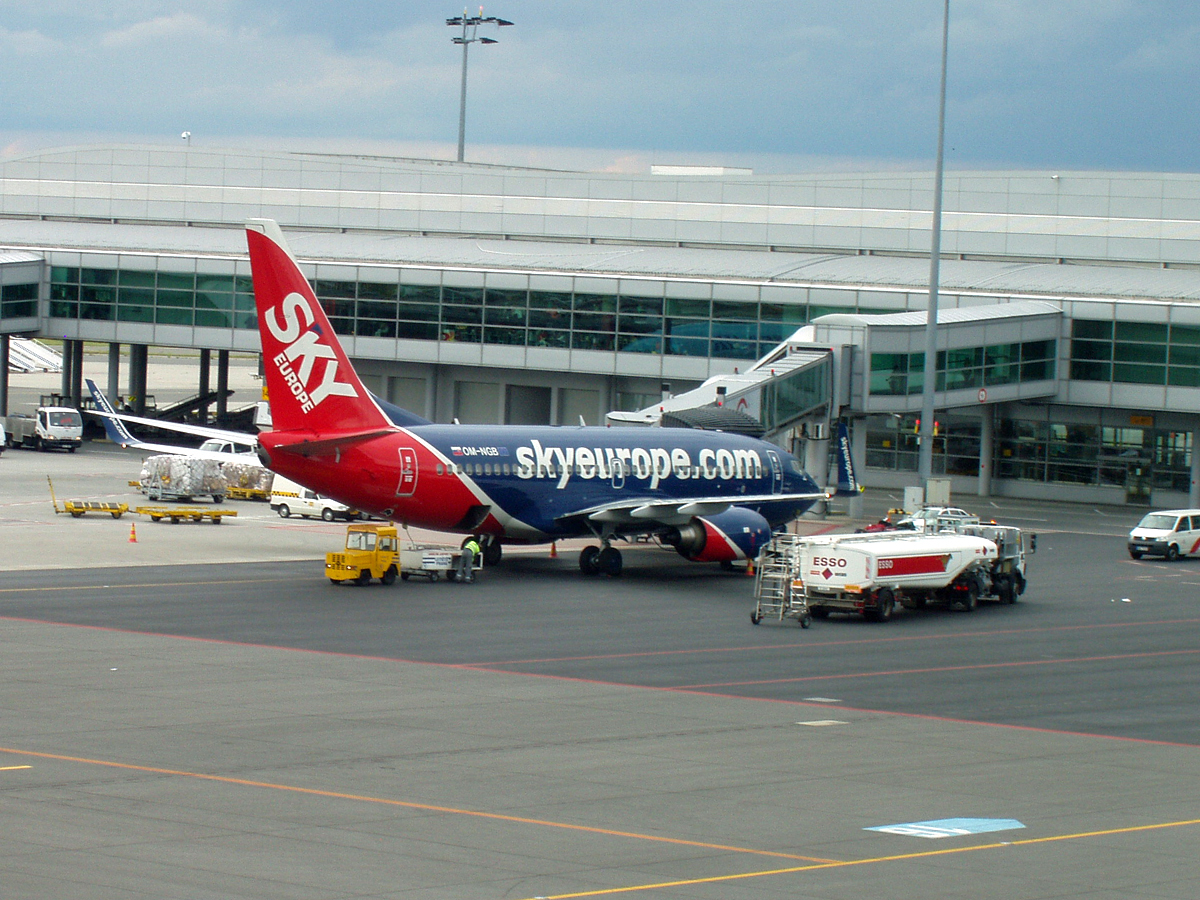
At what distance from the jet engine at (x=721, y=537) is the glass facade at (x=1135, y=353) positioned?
108 ft

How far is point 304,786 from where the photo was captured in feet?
69.4

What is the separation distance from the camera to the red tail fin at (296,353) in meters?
42.8

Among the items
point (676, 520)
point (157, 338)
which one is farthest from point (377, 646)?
point (157, 338)

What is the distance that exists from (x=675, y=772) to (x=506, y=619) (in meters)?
15.6

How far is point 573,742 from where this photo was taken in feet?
80.8

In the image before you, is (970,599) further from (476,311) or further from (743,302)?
(476,311)

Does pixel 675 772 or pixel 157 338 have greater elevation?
pixel 157 338

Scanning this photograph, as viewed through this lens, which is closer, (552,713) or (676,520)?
(552,713)

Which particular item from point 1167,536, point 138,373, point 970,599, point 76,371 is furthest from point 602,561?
point 76,371

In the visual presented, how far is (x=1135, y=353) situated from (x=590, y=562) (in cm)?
3674

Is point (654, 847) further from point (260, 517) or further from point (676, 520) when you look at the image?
point (260, 517)

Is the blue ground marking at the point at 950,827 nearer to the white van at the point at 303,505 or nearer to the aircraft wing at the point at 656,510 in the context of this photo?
the aircraft wing at the point at 656,510

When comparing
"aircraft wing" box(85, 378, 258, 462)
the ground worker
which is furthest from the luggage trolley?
"aircraft wing" box(85, 378, 258, 462)

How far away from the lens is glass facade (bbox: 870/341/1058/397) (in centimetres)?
6769
